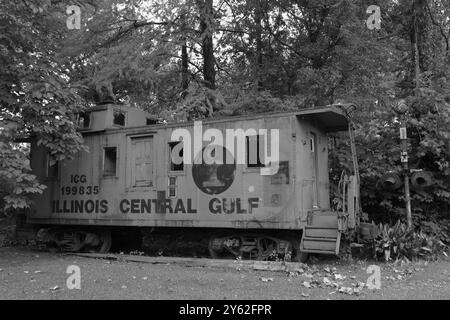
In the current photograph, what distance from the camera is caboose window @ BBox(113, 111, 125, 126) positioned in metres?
13.3

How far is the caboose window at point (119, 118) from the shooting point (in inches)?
525

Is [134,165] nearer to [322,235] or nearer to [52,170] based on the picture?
[52,170]

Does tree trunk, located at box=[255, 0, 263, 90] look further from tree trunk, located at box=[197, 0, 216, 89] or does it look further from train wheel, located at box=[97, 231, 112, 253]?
train wheel, located at box=[97, 231, 112, 253]

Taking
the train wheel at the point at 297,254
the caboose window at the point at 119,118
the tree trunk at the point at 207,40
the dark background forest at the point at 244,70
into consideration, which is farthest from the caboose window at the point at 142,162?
the tree trunk at the point at 207,40

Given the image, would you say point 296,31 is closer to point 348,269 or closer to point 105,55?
point 105,55

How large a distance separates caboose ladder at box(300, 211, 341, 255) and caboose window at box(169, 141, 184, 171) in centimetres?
323

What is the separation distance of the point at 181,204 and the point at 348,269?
12.8 ft

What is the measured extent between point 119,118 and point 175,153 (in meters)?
2.48

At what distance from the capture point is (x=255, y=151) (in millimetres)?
10930

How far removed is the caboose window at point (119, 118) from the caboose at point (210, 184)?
0.03 m

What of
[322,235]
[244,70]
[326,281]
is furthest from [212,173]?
[244,70]

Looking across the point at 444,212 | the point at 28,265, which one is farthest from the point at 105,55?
the point at 444,212

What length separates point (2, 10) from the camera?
428 inches

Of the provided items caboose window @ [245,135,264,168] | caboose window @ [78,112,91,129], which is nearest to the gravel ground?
caboose window @ [245,135,264,168]
